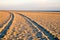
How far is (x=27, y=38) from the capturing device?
43.3 ft

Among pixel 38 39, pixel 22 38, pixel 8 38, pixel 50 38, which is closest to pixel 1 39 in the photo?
pixel 8 38

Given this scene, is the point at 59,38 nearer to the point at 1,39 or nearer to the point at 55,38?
the point at 55,38

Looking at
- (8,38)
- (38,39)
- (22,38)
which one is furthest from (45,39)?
(8,38)

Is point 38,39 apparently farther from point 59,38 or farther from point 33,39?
point 59,38

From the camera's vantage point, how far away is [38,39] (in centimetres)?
1294

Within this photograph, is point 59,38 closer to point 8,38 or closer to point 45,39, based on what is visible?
point 45,39

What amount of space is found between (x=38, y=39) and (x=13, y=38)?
1735 mm

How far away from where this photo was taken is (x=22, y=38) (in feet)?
43.4

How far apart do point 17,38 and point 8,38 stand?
0.62m

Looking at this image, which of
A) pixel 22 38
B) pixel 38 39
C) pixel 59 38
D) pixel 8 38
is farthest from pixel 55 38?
pixel 8 38

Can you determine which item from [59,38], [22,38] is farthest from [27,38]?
[59,38]

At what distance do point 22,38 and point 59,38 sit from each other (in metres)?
2.57

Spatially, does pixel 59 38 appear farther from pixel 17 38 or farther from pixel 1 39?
pixel 1 39

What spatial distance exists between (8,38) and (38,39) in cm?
207
